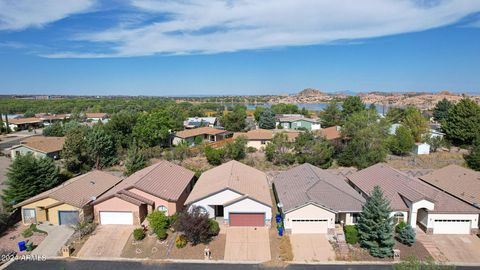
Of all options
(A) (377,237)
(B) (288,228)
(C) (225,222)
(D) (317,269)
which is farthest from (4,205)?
(A) (377,237)

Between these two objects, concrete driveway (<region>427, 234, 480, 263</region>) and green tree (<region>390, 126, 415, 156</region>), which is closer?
concrete driveway (<region>427, 234, 480, 263</region>)

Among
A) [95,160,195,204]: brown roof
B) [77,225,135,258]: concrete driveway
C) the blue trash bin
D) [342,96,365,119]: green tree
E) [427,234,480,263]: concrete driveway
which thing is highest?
[342,96,365,119]: green tree

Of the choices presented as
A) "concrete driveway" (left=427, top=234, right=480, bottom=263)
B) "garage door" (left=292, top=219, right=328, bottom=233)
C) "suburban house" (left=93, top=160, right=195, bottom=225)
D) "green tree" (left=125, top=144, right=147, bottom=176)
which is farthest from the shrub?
"green tree" (left=125, top=144, right=147, bottom=176)

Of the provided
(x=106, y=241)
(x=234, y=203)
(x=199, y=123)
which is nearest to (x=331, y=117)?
(x=199, y=123)

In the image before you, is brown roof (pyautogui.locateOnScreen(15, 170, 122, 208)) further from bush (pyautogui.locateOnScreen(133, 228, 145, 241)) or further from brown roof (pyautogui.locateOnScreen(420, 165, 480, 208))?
brown roof (pyautogui.locateOnScreen(420, 165, 480, 208))

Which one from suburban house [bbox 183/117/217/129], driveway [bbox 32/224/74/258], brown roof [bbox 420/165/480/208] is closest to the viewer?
driveway [bbox 32/224/74/258]

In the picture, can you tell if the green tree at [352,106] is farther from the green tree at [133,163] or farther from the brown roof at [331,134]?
the green tree at [133,163]

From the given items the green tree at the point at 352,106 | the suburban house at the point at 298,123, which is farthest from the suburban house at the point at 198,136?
the green tree at the point at 352,106

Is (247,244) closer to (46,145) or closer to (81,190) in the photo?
(81,190)
